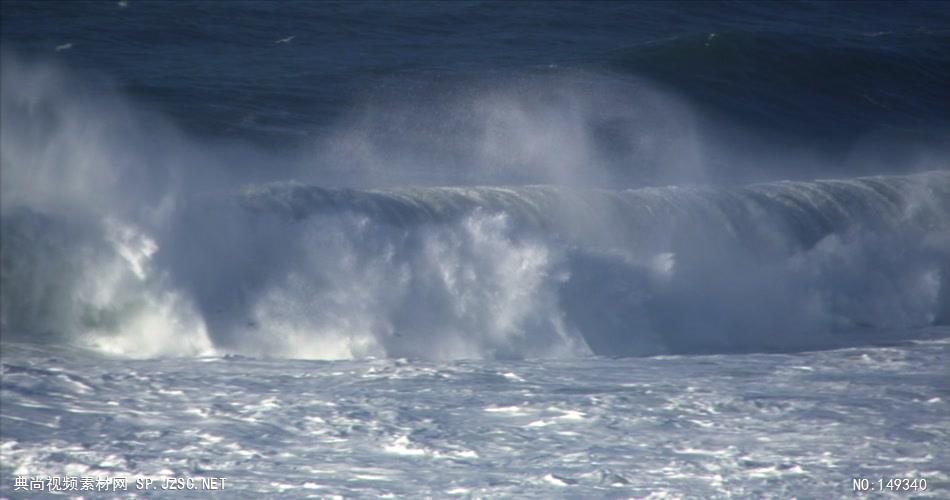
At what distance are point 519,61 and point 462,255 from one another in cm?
767

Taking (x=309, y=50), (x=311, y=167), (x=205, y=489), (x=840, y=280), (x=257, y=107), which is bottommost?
(x=205, y=489)

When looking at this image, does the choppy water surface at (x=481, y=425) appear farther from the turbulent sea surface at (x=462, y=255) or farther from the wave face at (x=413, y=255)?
the wave face at (x=413, y=255)

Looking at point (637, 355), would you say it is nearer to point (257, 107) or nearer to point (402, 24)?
point (257, 107)

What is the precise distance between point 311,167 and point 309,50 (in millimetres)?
5198

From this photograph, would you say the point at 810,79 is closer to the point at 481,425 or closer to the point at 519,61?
the point at 519,61

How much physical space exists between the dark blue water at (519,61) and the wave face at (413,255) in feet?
6.68

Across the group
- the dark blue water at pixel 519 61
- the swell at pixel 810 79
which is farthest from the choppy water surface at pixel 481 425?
the swell at pixel 810 79

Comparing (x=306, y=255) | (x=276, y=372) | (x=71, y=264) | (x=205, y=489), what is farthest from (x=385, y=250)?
(x=205, y=489)

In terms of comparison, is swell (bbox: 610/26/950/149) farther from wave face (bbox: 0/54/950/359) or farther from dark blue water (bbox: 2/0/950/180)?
wave face (bbox: 0/54/950/359)

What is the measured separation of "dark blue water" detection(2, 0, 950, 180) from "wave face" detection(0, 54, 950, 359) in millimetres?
2037

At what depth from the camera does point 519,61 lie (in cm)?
1683

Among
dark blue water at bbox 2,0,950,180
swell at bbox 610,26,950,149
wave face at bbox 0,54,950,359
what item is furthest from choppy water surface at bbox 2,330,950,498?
swell at bbox 610,26,950,149

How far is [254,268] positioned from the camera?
9.56 metres

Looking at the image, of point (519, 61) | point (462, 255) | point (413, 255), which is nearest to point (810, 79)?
point (519, 61)
